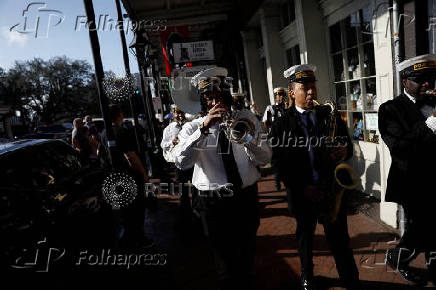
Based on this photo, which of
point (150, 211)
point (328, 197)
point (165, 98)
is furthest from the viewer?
point (165, 98)

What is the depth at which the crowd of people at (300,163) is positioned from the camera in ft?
7.45

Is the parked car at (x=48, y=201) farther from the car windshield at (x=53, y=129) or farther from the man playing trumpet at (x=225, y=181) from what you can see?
the car windshield at (x=53, y=129)

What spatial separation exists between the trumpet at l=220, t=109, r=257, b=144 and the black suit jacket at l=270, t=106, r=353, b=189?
0.62 meters

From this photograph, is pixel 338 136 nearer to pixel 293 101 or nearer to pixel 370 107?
pixel 293 101

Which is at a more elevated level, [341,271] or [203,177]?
[203,177]

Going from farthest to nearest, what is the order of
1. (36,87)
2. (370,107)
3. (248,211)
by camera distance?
(36,87) < (370,107) < (248,211)

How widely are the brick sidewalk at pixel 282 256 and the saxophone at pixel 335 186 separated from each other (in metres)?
0.88

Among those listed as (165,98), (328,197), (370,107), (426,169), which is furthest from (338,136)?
(165,98)

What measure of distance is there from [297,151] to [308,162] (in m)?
0.14

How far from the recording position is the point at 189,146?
221 centimetres

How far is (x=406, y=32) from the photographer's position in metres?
3.54

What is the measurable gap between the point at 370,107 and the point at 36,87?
51197 millimetres

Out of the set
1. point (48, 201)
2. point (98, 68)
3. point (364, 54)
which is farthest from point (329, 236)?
point (364, 54)

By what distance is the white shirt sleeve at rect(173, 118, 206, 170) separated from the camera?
2.19 metres
